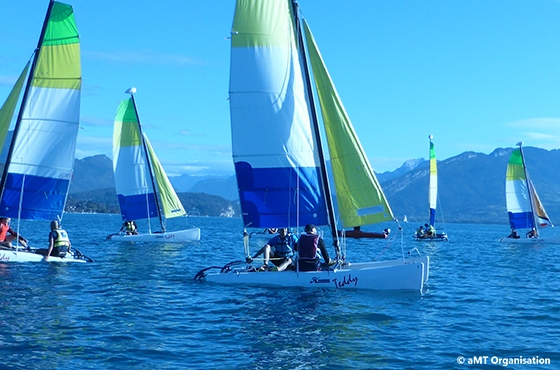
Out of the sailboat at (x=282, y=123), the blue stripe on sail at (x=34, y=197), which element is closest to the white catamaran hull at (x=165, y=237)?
the blue stripe on sail at (x=34, y=197)

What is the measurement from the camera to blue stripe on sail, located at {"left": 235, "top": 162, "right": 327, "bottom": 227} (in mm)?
23094

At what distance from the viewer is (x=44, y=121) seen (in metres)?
28.0

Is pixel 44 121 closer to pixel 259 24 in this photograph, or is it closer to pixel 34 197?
pixel 34 197

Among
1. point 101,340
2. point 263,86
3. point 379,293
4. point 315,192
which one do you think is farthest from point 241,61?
point 101,340

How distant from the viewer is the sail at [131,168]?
160ft

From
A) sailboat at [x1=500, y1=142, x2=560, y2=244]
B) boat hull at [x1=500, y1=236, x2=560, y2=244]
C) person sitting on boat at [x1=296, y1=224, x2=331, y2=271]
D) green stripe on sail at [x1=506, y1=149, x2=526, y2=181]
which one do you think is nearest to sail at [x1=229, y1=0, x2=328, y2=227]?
person sitting on boat at [x1=296, y1=224, x2=331, y2=271]

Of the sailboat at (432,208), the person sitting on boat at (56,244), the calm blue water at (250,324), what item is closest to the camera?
the calm blue water at (250,324)

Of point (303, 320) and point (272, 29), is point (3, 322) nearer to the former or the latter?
point (303, 320)

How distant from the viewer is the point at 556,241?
6347 centimetres

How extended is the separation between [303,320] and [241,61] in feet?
32.5

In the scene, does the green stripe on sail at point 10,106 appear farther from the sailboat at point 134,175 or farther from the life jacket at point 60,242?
the sailboat at point 134,175

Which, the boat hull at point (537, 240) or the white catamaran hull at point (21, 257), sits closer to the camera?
the white catamaran hull at point (21, 257)

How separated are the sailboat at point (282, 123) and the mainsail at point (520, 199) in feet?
154

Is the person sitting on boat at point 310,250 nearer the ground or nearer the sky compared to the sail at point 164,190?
nearer the ground
